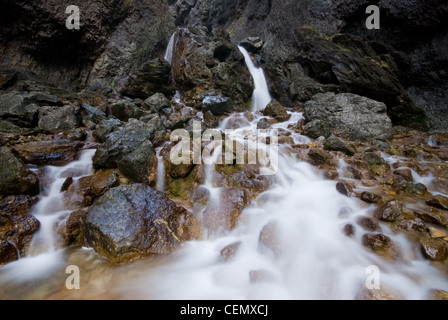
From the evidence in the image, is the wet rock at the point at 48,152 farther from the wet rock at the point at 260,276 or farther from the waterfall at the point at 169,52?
the waterfall at the point at 169,52

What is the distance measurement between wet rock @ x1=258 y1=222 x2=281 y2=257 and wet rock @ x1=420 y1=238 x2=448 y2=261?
191 cm

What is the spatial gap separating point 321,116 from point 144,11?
1446 centimetres

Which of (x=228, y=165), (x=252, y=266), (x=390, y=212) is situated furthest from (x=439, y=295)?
(x=228, y=165)

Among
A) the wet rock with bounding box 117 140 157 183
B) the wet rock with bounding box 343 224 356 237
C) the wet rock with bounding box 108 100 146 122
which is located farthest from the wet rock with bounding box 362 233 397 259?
the wet rock with bounding box 108 100 146 122

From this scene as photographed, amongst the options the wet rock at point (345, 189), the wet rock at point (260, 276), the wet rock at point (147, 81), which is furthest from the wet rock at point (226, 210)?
the wet rock at point (147, 81)

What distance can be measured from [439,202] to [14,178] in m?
7.50

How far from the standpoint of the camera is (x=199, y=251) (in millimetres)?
3369

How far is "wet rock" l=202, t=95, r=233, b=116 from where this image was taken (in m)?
9.36

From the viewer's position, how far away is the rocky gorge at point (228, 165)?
9.86 ft

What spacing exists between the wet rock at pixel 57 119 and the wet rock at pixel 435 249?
336 inches

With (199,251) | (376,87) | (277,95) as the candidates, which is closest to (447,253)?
(199,251)

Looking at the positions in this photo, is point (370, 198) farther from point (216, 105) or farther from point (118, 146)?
point (216, 105)
